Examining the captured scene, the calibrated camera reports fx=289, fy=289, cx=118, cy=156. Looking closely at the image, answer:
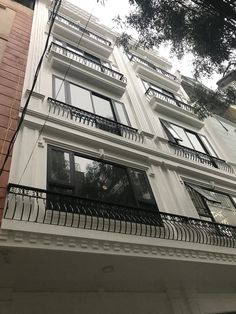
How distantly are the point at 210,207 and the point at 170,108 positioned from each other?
501cm

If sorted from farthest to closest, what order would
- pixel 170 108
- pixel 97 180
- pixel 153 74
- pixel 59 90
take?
1. pixel 153 74
2. pixel 170 108
3. pixel 59 90
4. pixel 97 180

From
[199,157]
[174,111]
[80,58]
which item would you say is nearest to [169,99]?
[174,111]

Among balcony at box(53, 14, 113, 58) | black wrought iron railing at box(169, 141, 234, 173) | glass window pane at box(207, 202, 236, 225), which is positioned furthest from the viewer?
balcony at box(53, 14, 113, 58)

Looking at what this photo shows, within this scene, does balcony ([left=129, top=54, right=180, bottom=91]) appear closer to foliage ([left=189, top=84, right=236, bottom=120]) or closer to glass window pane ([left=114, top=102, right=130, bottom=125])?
glass window pane ([left=114, top=102, right=130, bottom=125])

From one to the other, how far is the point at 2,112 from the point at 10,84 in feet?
4.34

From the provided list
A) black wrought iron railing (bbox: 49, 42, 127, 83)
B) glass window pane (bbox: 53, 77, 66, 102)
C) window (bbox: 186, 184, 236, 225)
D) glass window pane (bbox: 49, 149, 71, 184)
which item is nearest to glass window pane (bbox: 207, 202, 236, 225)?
window (bbox: 186, 184, 236, 225)

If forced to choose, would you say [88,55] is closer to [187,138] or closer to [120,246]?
[187,138]

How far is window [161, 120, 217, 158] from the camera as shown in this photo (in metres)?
11.1

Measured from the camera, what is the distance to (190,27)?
Result: 7.10m

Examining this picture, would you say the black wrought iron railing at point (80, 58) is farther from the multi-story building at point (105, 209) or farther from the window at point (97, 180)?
the window at point (97, 180)

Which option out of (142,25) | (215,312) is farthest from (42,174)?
(215,312)

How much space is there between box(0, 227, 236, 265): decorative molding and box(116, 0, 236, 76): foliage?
4648mm

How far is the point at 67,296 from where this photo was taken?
548 cm

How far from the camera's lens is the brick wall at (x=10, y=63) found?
6328 millimetres
